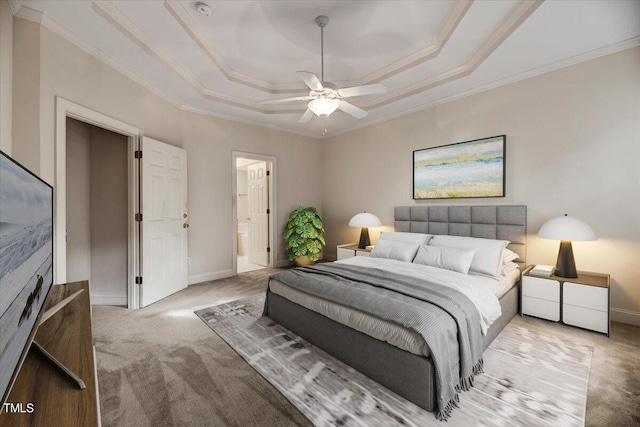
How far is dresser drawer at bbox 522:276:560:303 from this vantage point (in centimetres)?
275

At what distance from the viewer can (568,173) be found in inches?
117

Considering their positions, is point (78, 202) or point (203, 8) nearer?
point (203, 8)

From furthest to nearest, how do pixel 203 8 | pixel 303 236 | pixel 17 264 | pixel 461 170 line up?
pixel 303 236 < pixel 461 170 < pixel 203 8 < pixel 17 264

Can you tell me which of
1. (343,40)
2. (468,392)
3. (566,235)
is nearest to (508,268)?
(566,235)

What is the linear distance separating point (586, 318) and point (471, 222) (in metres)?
1.46

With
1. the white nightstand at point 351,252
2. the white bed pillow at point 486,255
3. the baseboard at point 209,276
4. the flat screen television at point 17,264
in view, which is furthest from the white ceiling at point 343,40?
the baseboard at point 209,276

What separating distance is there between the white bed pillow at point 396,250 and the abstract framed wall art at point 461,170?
39.5 inches

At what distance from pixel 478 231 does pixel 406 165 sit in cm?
148

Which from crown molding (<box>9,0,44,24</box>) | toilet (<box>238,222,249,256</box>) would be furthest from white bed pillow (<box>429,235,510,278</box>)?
toilet (<box>238,222,249,256</box>)

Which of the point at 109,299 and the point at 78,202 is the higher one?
the point at 78,202

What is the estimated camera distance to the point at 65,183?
2.58m

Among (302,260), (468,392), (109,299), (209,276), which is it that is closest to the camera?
(468,392)

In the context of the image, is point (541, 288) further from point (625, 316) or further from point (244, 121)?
point (244, 121)

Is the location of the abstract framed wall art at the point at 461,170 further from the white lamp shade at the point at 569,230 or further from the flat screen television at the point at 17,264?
the flat screen television at the point at 17,264
